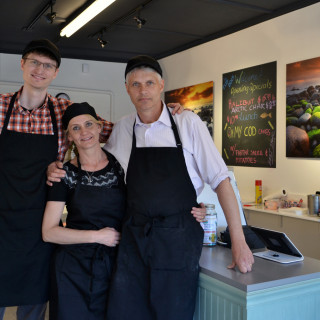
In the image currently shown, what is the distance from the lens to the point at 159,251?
5.90 ft

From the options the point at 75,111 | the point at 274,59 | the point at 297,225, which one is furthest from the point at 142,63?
the point at 274,59

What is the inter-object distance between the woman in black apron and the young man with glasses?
13cm

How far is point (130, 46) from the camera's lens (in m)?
6.90

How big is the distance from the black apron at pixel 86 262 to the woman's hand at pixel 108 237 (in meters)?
0.04

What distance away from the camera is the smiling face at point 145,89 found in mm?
2018

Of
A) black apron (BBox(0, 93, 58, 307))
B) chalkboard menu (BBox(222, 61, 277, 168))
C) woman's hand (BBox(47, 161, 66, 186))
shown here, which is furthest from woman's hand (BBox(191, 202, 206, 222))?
chalkboard menu (BBox(222, 61, 277, 168))

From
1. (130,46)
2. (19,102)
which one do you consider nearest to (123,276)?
(19,102)

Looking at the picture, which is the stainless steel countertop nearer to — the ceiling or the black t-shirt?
the black t-shirt

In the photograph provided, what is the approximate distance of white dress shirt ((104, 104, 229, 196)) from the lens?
1.92 m

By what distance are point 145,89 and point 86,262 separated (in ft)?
2.83

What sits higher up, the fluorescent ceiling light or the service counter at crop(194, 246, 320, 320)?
the fluorescent ceiling light

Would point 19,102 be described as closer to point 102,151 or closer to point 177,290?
point 102,151

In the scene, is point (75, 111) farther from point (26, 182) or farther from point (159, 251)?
point (159, 251)

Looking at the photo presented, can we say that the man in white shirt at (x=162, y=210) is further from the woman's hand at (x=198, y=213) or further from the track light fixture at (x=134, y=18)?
the track light fixture at (x=134, y=18)
